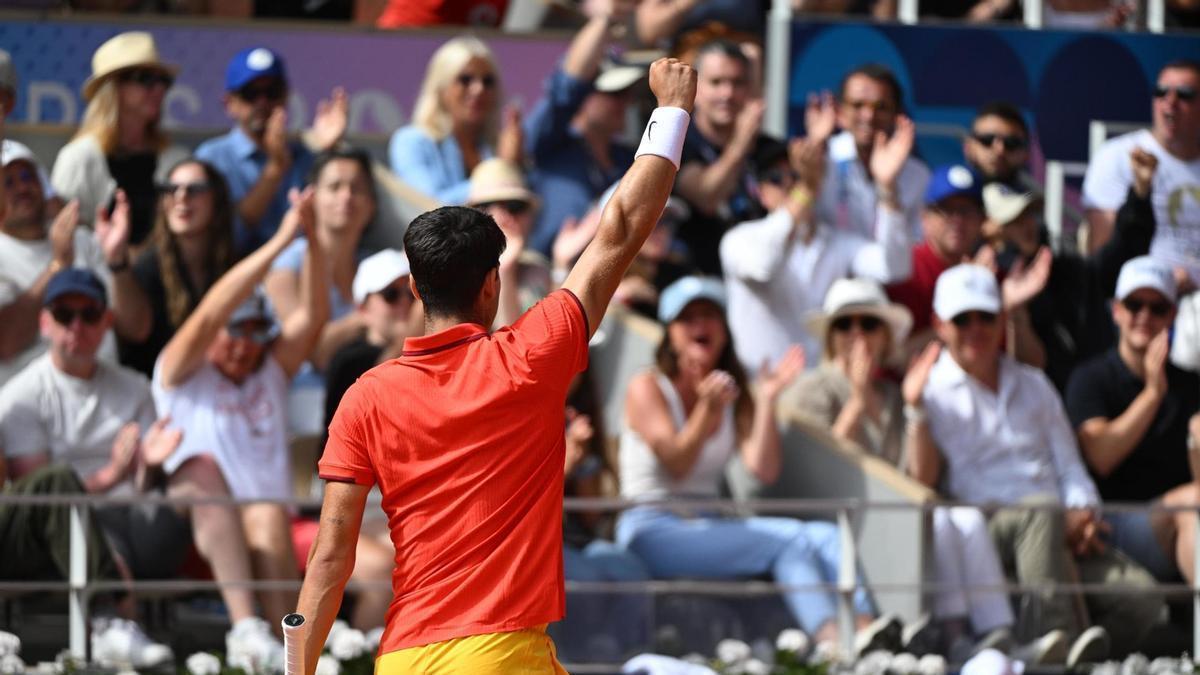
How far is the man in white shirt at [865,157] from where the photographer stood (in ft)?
32.4

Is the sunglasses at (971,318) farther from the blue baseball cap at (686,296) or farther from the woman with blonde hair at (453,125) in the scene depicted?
the woman with blonde hair at (453,125)

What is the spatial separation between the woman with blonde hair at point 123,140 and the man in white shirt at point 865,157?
10.5ft

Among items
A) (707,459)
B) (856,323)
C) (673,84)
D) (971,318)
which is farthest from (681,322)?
(673,84)

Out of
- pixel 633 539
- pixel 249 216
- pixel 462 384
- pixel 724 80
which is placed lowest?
pixel 633 539

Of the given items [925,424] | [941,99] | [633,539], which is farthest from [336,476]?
A: [941,99]

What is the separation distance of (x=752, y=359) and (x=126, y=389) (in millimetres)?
2874

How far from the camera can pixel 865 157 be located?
10.1 m

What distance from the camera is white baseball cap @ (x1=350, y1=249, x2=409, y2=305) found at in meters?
8.08

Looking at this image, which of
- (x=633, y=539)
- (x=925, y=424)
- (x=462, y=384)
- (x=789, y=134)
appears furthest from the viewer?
(x=789, y=134)

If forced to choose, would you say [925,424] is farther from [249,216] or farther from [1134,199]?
[249,216]

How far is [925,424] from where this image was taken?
327 inches

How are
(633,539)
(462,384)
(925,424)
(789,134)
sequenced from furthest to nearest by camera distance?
(789,134)
(925,424)
(633,539)
(462,384)

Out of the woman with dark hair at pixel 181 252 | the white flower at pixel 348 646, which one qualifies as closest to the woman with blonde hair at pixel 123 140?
the woman with dark hair at pixel 181 252

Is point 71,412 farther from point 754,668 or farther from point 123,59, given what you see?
point 754,668
